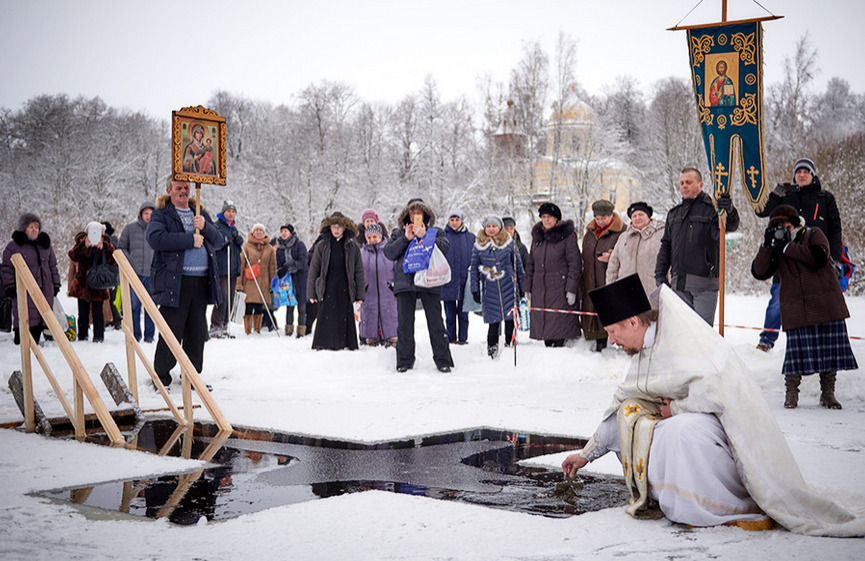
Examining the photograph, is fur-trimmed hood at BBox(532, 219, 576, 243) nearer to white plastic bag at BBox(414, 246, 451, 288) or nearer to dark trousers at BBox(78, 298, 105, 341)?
white plastic bag at BBox(414, 246, 451, 288)

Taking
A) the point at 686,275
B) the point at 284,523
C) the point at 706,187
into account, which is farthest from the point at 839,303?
the point at 706,187

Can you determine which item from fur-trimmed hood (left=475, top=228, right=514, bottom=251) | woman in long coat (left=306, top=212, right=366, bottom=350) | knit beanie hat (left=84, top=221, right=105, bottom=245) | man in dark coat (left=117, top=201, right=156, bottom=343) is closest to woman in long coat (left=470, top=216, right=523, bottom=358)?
fur-trimmed hood (left=475, top=228, right=514, bottom=251)

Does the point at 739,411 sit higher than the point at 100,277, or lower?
lower

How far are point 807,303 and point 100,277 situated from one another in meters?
9.63

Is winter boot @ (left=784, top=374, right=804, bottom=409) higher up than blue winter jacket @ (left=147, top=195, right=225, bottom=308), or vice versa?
blue winter jacket @ (left=147, top=195, right=225, bottom=308)

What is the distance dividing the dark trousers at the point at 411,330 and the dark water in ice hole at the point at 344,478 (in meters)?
3.72

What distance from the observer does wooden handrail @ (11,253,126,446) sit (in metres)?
6.21

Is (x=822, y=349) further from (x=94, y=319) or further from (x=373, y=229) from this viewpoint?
(x=94, y=319)

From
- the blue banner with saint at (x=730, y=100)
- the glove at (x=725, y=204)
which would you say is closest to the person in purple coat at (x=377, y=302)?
the blue banner with saint at (x=730, y=100)

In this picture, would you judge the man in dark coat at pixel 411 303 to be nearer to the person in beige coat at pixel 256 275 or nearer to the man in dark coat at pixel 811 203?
the man in dark coat at pixel 811 203

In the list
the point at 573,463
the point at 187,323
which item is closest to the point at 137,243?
the point at 187,323

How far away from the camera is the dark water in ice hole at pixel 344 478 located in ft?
15.1

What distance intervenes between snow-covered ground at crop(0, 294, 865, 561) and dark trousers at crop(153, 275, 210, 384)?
0.35 meters

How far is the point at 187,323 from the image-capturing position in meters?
8.91
